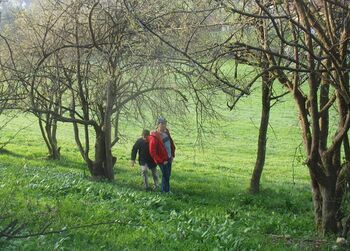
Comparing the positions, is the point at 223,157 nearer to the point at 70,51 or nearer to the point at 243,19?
the point at 70,51

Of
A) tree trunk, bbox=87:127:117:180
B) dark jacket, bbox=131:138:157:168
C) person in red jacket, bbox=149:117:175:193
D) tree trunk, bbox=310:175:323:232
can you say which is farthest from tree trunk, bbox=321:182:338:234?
tree trunk, bbox=87:127:117:180

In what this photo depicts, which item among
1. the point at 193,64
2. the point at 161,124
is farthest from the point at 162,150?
the point at 193,64

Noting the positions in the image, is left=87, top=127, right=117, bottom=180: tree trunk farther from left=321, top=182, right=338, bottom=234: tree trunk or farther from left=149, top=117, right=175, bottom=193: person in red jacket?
left=321, top=182, right=338, bottom=234: tree trunk

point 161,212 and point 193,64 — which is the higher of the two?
point 193,64

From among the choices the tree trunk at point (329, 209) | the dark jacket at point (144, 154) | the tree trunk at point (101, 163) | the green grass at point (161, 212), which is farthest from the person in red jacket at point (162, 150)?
the tree trunk at point (329, 209)

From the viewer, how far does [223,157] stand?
25391 millimetres

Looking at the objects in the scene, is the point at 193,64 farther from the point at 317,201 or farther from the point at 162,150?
the point at 162,150

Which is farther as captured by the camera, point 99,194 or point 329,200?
point 99,194

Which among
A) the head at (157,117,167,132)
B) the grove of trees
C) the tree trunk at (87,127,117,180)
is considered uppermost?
the grove of trees

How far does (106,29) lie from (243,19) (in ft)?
14.6

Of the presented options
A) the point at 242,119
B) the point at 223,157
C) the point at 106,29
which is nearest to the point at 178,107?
the point at 106,29

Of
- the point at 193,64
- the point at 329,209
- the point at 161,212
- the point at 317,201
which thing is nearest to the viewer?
the point at 193,64

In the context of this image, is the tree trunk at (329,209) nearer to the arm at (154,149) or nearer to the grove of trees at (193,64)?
the grove of trees at (193,64)

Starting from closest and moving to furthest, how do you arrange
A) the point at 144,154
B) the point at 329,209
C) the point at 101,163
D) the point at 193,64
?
1. the point at 193,64
2. the point at 329,209
3. the point at 144,154
4. the point at 101,163
